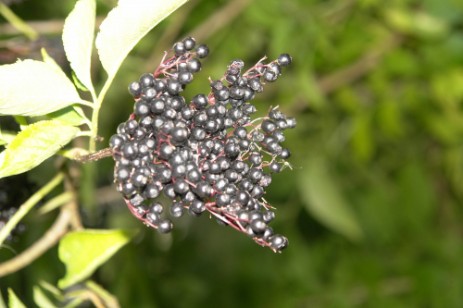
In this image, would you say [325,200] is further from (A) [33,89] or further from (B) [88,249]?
(A) [33,89]

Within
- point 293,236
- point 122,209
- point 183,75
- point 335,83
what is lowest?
point 183,75

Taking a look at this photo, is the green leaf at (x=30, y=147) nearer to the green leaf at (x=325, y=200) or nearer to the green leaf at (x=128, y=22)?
the green leaf at (x=128, y=22)

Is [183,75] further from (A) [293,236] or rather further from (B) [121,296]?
(A) [293,236]

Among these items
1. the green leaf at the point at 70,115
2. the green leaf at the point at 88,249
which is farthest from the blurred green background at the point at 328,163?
the green leaf at the point at 70,115

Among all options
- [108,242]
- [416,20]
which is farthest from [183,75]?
[416,20]

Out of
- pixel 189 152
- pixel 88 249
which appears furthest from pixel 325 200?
pixel 189 152

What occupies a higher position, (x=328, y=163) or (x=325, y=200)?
(x=328, y=163)
